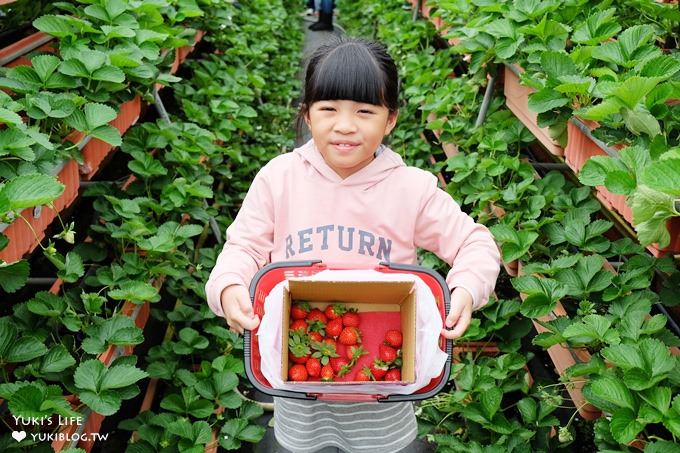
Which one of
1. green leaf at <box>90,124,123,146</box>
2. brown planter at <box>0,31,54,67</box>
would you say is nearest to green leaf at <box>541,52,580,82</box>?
green leaf at <box>90,124,123,146</box>

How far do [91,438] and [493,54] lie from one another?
1909 millimetres

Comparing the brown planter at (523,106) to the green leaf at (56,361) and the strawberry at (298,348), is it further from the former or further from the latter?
the green leaf at (56,361)

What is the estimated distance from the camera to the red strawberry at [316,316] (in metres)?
1.55

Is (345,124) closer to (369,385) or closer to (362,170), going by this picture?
(362,170)

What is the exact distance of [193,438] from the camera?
73.3 inches

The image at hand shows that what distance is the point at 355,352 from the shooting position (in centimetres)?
150

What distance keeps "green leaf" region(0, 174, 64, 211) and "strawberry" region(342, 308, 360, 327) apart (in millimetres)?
663

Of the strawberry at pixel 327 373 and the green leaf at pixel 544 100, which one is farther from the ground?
the green leaf at pixel 544 100

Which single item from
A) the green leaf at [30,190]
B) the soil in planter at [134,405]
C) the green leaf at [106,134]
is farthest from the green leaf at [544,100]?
the soil in planter at [134,405]

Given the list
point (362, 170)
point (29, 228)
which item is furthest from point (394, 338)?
point (29, 228)

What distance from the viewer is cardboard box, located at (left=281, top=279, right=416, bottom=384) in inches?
54.4

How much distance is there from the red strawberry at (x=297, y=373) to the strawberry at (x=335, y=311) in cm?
14

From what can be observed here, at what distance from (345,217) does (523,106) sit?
3.50 ft

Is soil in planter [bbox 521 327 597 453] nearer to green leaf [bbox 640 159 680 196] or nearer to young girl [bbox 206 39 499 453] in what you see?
young girl [bbox 206 39 499 453]
